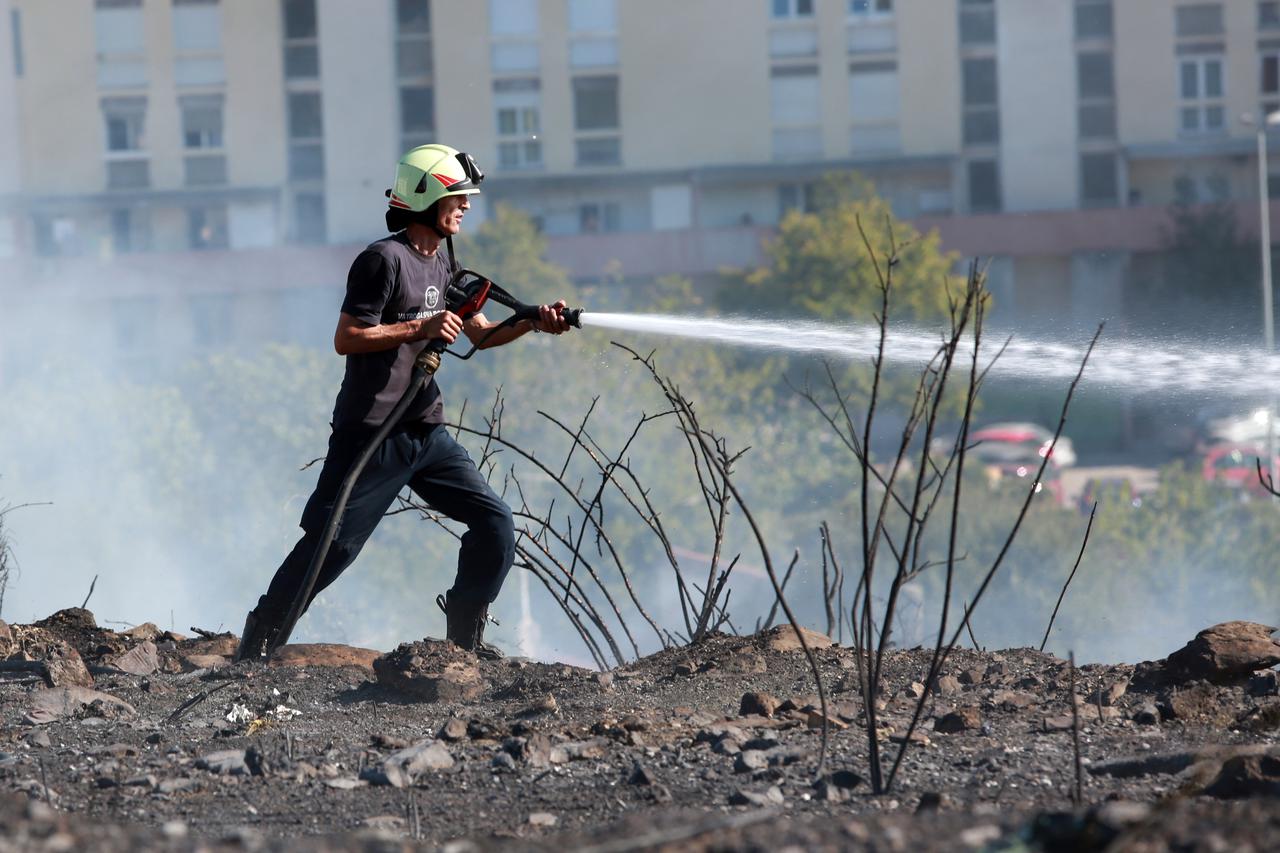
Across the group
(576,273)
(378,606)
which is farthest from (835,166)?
(378,606)

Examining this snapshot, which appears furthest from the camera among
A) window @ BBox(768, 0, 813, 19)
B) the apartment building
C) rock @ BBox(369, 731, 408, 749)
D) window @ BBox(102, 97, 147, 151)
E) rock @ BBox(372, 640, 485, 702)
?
window @ BBox(102, 97, 147, 151)

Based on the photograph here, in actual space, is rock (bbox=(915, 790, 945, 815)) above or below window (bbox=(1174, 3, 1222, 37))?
below

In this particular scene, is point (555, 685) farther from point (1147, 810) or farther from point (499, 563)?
point (1147, 810)

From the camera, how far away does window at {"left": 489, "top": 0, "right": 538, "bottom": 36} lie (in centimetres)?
4581

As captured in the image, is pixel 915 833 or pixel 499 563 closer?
pixel 915 833

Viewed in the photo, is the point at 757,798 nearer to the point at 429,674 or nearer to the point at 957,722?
the point at 957,722

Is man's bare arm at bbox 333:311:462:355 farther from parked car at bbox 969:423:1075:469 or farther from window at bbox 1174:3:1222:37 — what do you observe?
window at bbox 1174:3:1222:37

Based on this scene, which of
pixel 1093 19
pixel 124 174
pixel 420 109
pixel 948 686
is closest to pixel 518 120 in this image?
pixel 420 109

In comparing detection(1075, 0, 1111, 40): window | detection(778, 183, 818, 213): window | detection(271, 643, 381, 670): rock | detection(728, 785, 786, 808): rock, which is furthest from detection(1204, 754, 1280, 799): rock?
detection(1075, 0, 1111, 40): window

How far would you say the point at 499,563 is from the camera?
5504mm

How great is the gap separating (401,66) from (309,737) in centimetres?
4281

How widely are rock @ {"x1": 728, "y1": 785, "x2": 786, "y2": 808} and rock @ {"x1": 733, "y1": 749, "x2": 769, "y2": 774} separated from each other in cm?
23

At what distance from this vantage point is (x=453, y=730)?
426 cm

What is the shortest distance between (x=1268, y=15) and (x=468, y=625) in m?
43.3
